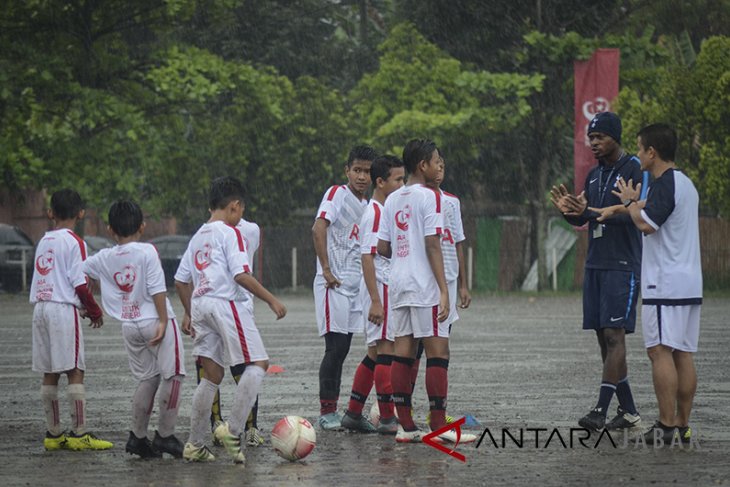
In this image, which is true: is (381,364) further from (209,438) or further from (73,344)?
(73,344)

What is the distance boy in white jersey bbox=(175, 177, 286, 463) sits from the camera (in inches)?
339

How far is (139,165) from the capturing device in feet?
122

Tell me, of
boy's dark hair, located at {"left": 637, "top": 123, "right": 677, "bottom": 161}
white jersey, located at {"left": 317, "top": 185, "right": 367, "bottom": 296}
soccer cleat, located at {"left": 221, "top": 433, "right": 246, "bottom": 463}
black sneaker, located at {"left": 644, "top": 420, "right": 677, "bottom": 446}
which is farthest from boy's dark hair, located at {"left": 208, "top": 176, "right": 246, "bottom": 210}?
black sneaker, located at {"left": 644, "top": 420, "right": 677, "bottom": 446}

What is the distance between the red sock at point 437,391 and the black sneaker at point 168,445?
1.65 metres

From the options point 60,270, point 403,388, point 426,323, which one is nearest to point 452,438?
point 403,388

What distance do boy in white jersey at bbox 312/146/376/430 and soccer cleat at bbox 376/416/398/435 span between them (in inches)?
17.5

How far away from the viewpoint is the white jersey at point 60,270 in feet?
31.6

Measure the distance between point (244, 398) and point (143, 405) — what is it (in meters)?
0.71

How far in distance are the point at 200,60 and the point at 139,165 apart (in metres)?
3.48

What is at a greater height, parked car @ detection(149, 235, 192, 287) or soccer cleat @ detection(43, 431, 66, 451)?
parked car @ detection(149, 235, 192, 287)

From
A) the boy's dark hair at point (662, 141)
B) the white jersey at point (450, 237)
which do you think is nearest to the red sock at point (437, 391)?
the white jersey at point (450, 237)

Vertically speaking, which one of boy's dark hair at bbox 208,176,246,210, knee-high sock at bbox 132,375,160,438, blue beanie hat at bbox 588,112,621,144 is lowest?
knee-high sock at bbox 132,375,160,438

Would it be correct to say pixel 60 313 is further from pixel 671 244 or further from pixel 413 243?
pixel 671 244

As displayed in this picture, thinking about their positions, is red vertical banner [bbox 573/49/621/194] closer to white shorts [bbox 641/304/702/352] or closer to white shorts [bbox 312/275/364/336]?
white shorts [bbox 312/275/364/336]
